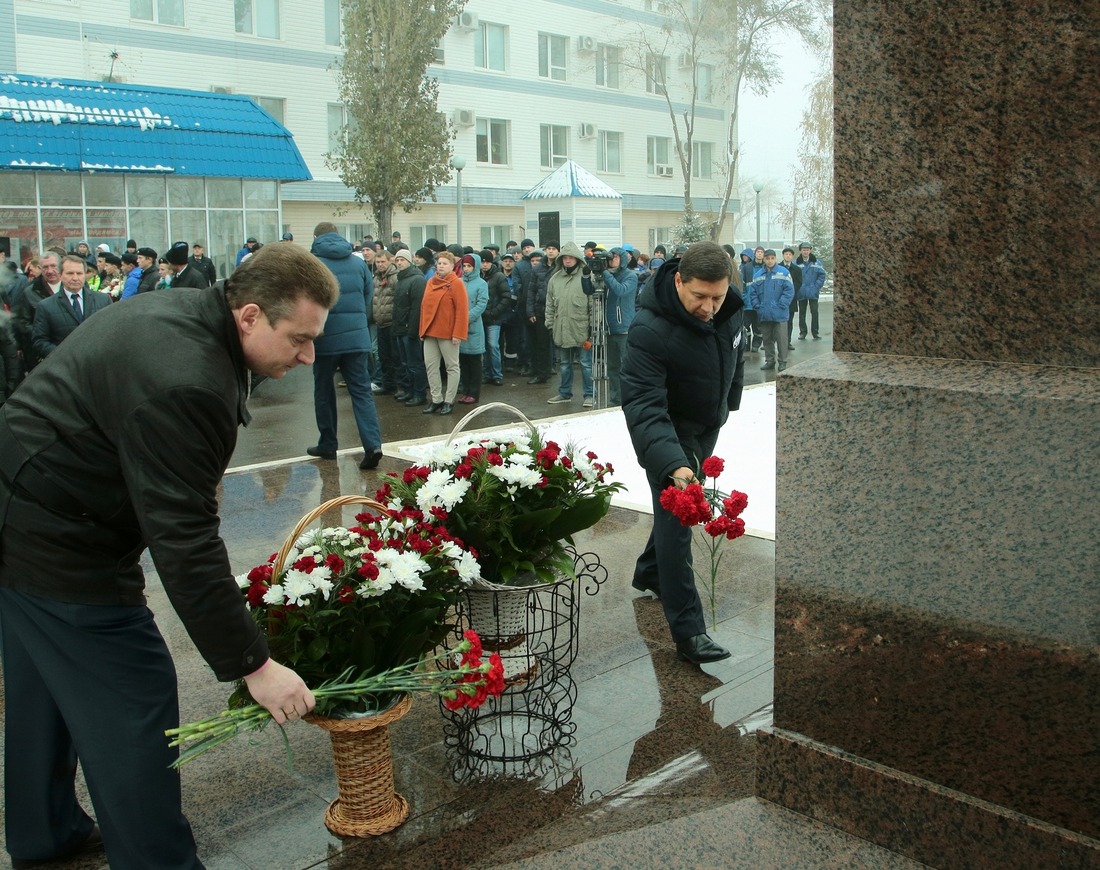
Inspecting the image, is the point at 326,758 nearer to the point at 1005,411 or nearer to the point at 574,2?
the point at 1005,411

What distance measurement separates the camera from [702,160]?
156 ft

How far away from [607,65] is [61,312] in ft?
112

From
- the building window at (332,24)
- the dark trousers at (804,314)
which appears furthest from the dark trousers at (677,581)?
the building window at (332,24)

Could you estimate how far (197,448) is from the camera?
8.83 feet

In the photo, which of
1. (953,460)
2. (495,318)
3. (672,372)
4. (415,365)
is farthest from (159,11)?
(953,460)

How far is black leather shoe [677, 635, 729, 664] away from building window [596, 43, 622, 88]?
3856 cm

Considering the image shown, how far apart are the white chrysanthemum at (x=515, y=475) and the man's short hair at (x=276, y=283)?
119 centimetres

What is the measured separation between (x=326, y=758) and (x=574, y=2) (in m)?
38.9

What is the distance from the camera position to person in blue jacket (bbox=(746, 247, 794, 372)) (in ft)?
58.9

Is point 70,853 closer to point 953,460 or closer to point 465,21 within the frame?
point 953,460

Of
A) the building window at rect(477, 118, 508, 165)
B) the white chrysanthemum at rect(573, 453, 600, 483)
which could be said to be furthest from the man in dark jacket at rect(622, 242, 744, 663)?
the building window at rect(477, 118, 508, 165)

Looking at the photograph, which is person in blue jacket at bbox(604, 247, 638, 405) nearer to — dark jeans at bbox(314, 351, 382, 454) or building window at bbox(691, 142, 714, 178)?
dark jeans at bbox(314, 351, 382, 454)

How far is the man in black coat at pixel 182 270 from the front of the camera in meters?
13.8

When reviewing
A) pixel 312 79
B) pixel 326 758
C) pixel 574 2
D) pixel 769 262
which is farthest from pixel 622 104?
pixel 326 758
